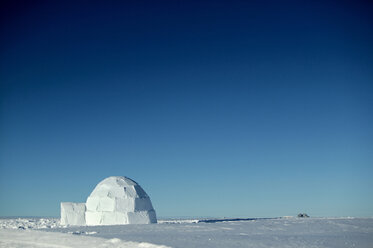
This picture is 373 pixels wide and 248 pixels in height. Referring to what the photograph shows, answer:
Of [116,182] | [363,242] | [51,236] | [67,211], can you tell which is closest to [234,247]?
[363,242]

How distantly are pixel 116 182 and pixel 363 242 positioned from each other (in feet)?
62.3

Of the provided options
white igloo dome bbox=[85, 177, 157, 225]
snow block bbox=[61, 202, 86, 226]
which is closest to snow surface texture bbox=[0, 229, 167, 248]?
white igloo dome bbox=[85, 177, 157, 225]

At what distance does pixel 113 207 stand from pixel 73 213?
4.28 meters

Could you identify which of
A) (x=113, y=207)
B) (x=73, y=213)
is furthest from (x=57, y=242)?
(x=73, y=213)

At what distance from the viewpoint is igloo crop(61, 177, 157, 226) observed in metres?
24.1

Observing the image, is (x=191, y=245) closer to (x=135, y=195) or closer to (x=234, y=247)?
(x=234, y=247)

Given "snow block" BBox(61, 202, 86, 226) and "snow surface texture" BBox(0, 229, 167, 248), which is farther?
"snow block" BBox(61, 202, 86, 226)

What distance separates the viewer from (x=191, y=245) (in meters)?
9.23

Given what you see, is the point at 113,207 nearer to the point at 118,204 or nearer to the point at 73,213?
the point at 118,204

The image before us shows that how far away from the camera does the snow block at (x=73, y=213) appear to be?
26.5 metres

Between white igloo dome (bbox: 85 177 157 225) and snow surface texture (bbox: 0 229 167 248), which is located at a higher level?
white igloo dome (bbox: 85 177 157 225)

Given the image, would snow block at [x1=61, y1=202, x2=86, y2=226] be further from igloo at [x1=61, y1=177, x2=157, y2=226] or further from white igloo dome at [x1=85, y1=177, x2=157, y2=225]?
white igloo dome at [x1=85, y1=177, x2=157, y2=225]

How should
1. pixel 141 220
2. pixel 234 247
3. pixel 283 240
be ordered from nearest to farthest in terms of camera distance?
pixel 234 247, pixel 283 240, pixel 141 220

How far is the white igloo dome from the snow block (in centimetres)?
84
